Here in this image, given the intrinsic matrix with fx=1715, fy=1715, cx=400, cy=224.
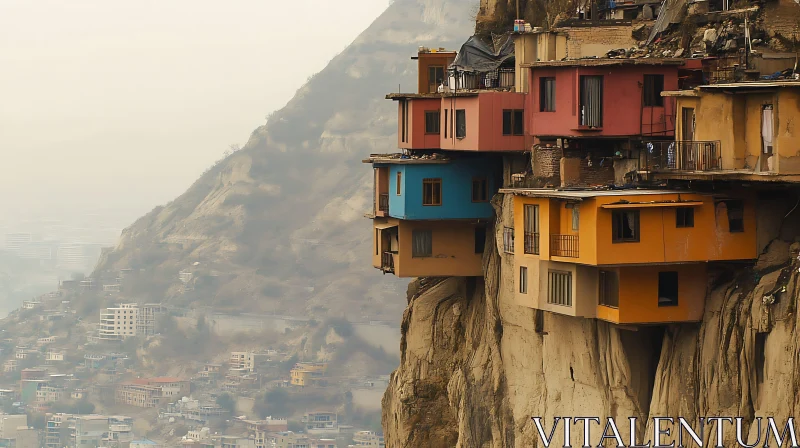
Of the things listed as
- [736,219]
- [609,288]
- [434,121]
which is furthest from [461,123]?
[736,219]

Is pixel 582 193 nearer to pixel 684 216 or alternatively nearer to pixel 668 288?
pixel 684 216

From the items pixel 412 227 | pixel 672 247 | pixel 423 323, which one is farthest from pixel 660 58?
pixel 423 323

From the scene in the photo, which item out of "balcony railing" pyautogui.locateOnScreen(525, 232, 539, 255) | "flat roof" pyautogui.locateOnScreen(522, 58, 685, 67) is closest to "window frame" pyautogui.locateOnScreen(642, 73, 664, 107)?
"flat roof" pyautogui.locateOnScreen(522, 58, 685, 67)

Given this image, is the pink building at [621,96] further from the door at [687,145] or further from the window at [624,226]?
the window at [624,226]

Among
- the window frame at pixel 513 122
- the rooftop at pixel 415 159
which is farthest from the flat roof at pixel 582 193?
the rooftop at pixel 415 159

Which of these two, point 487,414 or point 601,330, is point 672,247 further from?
point 487,414

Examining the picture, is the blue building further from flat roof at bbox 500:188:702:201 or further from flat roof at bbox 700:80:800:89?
flat roof at bbox 700:80:800:89
